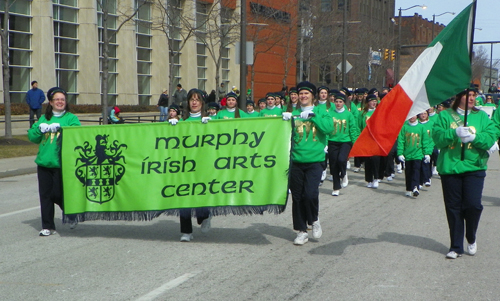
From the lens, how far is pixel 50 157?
8.34 meters

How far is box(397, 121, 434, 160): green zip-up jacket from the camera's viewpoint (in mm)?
13172

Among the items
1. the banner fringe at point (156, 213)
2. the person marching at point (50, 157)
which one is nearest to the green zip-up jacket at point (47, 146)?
the person marching at point (50, 157)

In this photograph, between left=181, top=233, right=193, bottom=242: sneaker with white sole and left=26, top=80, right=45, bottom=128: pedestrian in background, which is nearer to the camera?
left=181, top=233, right=193, bottom=242: sneaker with white sole

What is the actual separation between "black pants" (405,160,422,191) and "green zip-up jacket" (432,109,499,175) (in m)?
5.76

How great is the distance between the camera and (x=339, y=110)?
13.6 m

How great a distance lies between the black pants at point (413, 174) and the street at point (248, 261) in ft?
8.06

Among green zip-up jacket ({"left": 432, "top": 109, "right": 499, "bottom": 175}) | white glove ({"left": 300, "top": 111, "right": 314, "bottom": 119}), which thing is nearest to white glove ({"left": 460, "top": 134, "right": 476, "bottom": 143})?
green zip-up jacket ({"left": 432, "top": 109, "right": 499, "bottom": 175})

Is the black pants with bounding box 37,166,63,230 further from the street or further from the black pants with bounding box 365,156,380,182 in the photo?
the black pants with bounding box 365,156,380,182

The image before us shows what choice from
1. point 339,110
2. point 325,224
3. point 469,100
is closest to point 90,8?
point 339,110

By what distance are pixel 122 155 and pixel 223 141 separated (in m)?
1.26

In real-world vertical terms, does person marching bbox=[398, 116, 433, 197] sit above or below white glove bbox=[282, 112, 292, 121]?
below

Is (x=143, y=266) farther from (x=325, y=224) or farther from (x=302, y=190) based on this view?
(x=325, y=224)

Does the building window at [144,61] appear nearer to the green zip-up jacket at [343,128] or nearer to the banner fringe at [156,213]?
the green zip-up jacket at [343,128]

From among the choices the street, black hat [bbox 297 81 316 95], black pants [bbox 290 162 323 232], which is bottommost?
the street
